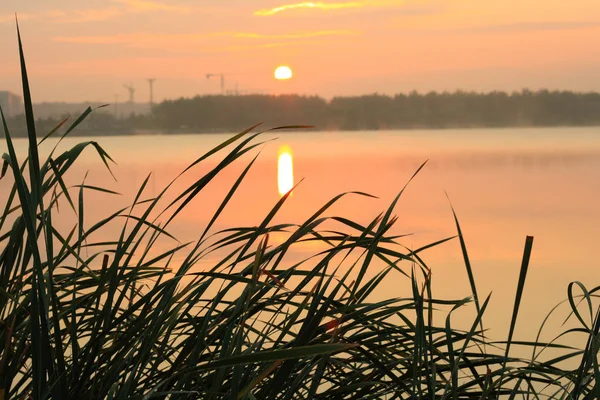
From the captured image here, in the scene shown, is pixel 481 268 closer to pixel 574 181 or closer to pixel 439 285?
pixel 439 285

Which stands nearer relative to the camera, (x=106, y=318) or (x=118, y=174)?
(x=106, y=318)

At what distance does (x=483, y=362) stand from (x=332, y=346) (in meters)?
0.50

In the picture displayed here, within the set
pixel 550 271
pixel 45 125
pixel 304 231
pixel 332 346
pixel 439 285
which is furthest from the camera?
pixel 45 125

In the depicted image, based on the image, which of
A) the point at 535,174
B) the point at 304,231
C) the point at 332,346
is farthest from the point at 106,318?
Answer: the point at 535,174

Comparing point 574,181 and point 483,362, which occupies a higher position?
point 483,362

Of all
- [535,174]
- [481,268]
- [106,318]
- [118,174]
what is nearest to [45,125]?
[118,174]

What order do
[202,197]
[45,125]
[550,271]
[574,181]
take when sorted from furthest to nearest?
[45,125] → [574,181] → [202,197] → [550,271]

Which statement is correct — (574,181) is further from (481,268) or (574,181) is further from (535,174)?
(481,268)

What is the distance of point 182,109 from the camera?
32.0 metres

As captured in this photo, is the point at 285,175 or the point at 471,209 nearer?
the point at 471,209

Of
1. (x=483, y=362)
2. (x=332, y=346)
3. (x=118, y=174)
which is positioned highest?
(x=332, y=346)

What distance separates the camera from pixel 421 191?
8906 mm

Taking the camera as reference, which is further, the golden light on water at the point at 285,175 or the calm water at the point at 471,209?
the golden light on water at the point at 285,175

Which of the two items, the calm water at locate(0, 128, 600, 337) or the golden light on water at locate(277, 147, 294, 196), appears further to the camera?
the golden light on water at locate(277, 147, 294, 196)
